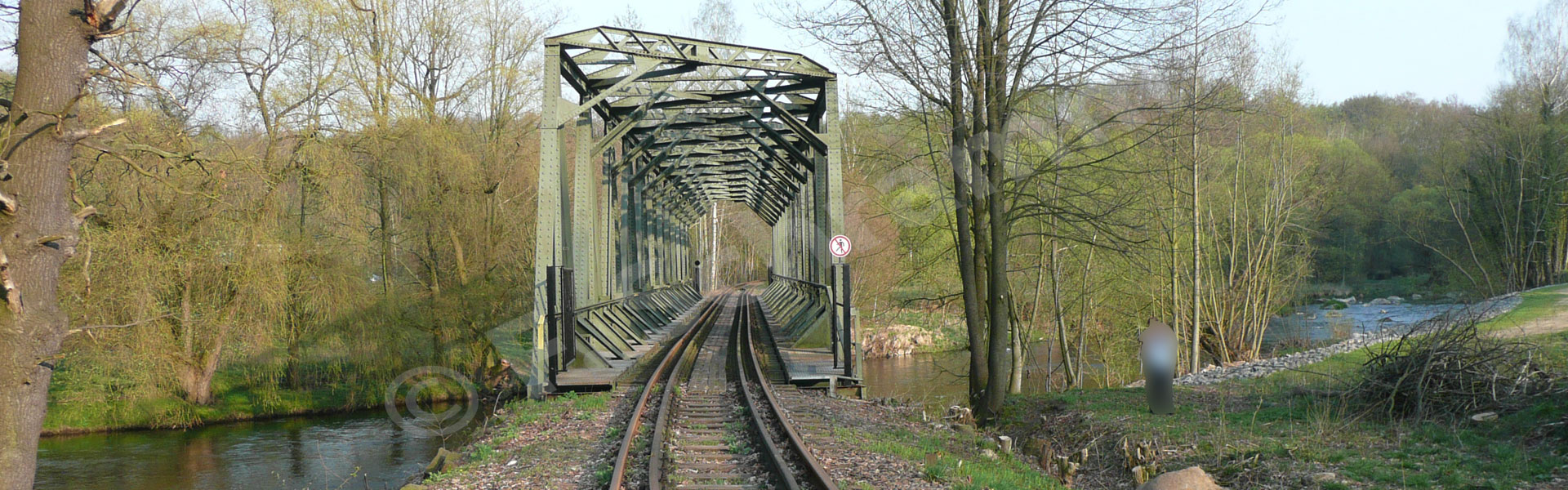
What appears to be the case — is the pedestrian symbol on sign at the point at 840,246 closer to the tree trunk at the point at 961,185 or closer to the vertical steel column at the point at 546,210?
the tree trunk at the point at 961,185

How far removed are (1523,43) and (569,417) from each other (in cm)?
3080

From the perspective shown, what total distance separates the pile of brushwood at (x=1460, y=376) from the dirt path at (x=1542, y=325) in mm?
2659

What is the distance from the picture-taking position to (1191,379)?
46.4ft

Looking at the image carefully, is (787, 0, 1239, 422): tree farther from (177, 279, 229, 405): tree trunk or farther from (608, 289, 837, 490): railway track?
(177, 279, 229, 405): tree trunk

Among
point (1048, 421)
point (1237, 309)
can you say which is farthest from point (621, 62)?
point (1237, 309)

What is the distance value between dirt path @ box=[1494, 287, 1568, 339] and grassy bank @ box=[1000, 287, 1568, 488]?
12cm

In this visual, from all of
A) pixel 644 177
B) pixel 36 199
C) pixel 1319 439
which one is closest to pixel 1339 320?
pixel 644 177

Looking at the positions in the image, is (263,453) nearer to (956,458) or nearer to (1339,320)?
(956,458)

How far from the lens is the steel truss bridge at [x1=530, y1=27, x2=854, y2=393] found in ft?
37.6

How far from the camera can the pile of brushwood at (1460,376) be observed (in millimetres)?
7980

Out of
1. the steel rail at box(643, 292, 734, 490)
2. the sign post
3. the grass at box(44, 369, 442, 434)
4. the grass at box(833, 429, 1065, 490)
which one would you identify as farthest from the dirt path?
the grass at box(44, 369, 442, 434)

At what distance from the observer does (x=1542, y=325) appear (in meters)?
11.6

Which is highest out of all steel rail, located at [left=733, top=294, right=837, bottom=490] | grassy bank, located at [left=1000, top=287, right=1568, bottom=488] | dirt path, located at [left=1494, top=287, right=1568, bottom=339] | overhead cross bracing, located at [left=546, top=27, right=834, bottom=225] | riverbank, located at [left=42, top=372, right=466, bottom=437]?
overhead cross bracing, located at [left=546, top=27, right=834, bottom=225]

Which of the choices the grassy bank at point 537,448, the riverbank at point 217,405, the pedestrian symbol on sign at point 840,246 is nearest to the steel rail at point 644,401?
the grassy bank at point 537,448
